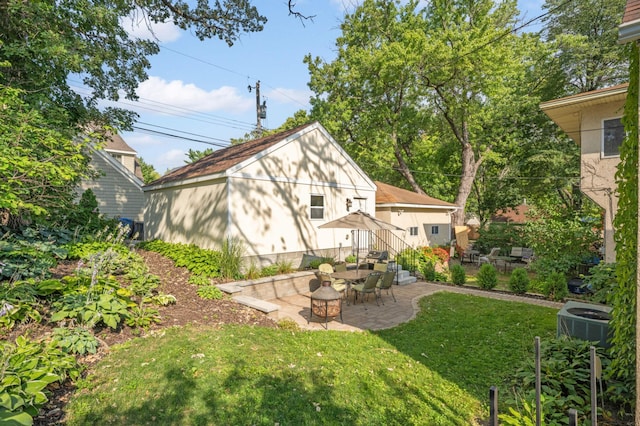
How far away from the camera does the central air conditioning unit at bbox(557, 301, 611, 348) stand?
4.91 m

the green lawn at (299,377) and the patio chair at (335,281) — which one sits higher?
the patio chair at (335,281)

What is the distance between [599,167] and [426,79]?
12.5m

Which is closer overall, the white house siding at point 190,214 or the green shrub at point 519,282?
the green shrub at point 519,282

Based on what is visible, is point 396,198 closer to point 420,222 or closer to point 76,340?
point 420,222

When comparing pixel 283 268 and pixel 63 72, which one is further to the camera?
pixel 283 268

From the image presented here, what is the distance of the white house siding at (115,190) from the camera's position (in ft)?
56.0

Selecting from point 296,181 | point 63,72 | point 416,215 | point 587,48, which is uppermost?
point 587,48

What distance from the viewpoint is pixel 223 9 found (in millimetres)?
10766

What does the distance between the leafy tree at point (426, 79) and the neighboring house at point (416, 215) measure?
9.34 ft

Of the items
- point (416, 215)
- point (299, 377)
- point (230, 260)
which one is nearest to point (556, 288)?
point (299, 377)

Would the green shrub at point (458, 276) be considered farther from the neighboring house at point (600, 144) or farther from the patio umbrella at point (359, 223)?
the neighboring house at point (600, 144)

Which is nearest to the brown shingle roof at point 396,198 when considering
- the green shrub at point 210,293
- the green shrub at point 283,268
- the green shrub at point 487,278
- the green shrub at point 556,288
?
the green shrub at point 487,278

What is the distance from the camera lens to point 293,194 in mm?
12445

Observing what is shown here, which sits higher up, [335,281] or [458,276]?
[335,281]
